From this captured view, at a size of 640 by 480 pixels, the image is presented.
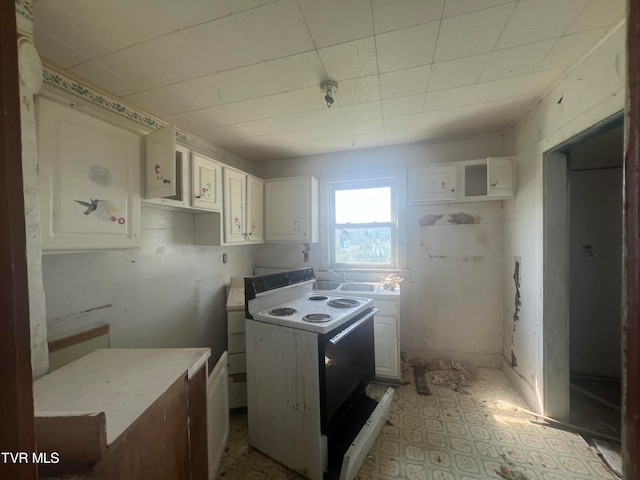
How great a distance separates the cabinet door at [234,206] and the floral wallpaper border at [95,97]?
678 mm

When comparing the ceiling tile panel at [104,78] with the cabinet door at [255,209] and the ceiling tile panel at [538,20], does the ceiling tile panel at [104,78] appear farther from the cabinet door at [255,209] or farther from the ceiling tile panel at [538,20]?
the ceiling tile panel at [538,20]

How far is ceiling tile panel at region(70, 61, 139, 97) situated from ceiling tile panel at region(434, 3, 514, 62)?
6.24ft

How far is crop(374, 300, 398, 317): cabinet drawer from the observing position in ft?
8.03

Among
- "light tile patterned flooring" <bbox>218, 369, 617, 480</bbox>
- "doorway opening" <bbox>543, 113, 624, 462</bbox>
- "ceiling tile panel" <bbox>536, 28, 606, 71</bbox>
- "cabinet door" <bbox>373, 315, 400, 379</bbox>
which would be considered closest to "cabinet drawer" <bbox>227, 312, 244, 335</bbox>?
"light tile patterned flooring" <bbox>218, 369, 617, 480</bbox>

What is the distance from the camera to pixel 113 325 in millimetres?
1730

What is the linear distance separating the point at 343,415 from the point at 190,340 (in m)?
1.50

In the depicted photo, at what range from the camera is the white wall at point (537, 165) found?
1359 millimetres

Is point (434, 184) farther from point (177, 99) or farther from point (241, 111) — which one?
point (177, 99)

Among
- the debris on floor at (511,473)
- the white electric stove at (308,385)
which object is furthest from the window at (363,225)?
the debris on floor at (511,473)

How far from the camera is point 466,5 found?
1.14 meters

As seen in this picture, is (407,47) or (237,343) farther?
(237,343)

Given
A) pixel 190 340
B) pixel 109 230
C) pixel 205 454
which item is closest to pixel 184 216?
pixel 109 230

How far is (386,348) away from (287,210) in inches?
71.4

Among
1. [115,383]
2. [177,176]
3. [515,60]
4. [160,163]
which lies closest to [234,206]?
[177,176]
